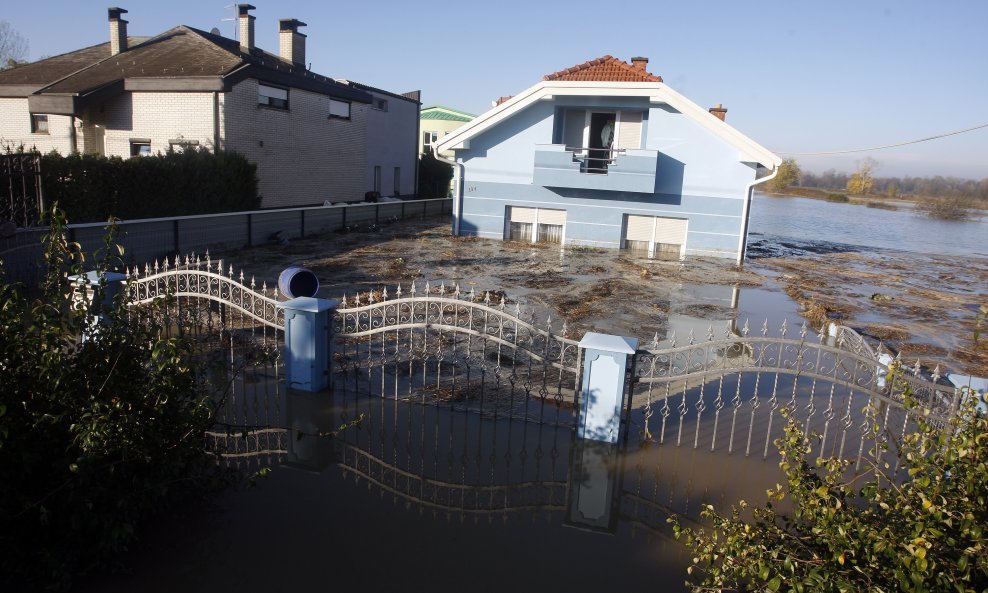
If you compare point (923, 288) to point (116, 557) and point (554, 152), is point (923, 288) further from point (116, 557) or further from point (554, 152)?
point (116, 557)

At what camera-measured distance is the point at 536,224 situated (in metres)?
24.4

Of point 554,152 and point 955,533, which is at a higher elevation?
point 554,152

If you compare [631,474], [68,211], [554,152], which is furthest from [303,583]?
[554,152]

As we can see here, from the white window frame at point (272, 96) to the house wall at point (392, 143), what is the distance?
681 cm

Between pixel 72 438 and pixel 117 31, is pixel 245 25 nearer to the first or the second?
pixel 117 31

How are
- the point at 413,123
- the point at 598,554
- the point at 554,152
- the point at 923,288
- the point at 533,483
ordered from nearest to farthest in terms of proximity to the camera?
the point at 598,554, the point at 533,483, the point at 923,288, the point at 554,152, the point at 413,123

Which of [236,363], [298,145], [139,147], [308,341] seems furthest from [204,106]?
[308,341]

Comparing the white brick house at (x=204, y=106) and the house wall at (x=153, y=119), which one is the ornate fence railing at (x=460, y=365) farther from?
the white brick house at (x=204, y=106)

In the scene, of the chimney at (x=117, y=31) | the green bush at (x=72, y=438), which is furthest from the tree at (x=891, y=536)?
the chimney at (x=117, y=31)

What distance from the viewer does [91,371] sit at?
4.47m

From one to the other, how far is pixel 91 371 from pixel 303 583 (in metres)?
2.00

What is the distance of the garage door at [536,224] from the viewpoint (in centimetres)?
2416

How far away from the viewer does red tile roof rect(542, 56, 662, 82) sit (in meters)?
22.1

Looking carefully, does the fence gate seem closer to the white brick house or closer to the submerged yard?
the submerged yard
